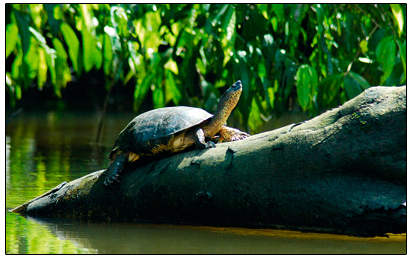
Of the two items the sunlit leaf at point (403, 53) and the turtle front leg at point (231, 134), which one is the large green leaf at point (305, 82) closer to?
the sunlit leaf at point (403, 53)

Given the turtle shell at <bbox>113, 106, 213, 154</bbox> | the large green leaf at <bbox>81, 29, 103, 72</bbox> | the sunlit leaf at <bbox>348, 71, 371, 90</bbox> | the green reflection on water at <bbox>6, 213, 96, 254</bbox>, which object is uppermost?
the large green leaf at <bbox>81, 29, 103, 72</bbox>

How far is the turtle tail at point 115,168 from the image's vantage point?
13.8 feet

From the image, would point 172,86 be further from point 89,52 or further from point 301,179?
point 89,52

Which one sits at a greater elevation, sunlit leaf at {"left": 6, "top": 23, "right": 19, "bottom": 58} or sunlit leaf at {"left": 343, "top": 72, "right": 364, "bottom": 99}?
sunlit leaf at {"left": 6, "top": 23, "right": 19, "bottom": 58}

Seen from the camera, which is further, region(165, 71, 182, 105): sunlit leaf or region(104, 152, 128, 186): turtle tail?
region(165, 71, 182, 105): sunlit leaf

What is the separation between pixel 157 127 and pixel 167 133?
0.09 meters

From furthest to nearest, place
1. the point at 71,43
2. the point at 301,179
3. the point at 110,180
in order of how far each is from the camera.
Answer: the point at 110,180 → the point at 301,179 → the point at 71,43

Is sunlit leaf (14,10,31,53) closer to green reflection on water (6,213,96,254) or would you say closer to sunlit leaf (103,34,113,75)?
sunlit leaf (103,34,113,75)

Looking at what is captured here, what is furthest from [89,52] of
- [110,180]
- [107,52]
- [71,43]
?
[110,180]

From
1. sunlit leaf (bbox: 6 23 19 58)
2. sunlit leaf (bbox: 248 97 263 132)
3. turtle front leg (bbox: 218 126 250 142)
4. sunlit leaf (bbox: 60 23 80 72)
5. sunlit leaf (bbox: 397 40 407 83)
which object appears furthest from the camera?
sunlit leaf (bbox: 248 97 263 132)

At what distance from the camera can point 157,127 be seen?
13.5 feet

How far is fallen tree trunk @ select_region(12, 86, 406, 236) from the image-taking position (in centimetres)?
350

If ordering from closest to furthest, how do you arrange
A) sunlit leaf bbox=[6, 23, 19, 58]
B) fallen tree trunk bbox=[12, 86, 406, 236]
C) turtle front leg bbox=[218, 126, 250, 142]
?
sunlit leaf bbox=[6, 23, 19, 58]
fallen tree trunk bbox=[12, 86, 406, 236]
turtle front leg bbox=[218, 126, 250, 142]

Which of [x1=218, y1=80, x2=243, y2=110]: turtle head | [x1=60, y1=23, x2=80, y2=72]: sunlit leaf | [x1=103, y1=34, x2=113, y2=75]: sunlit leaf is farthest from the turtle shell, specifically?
[x1=60, y1=23, x2=80, y2=72]: sunlit leaf
